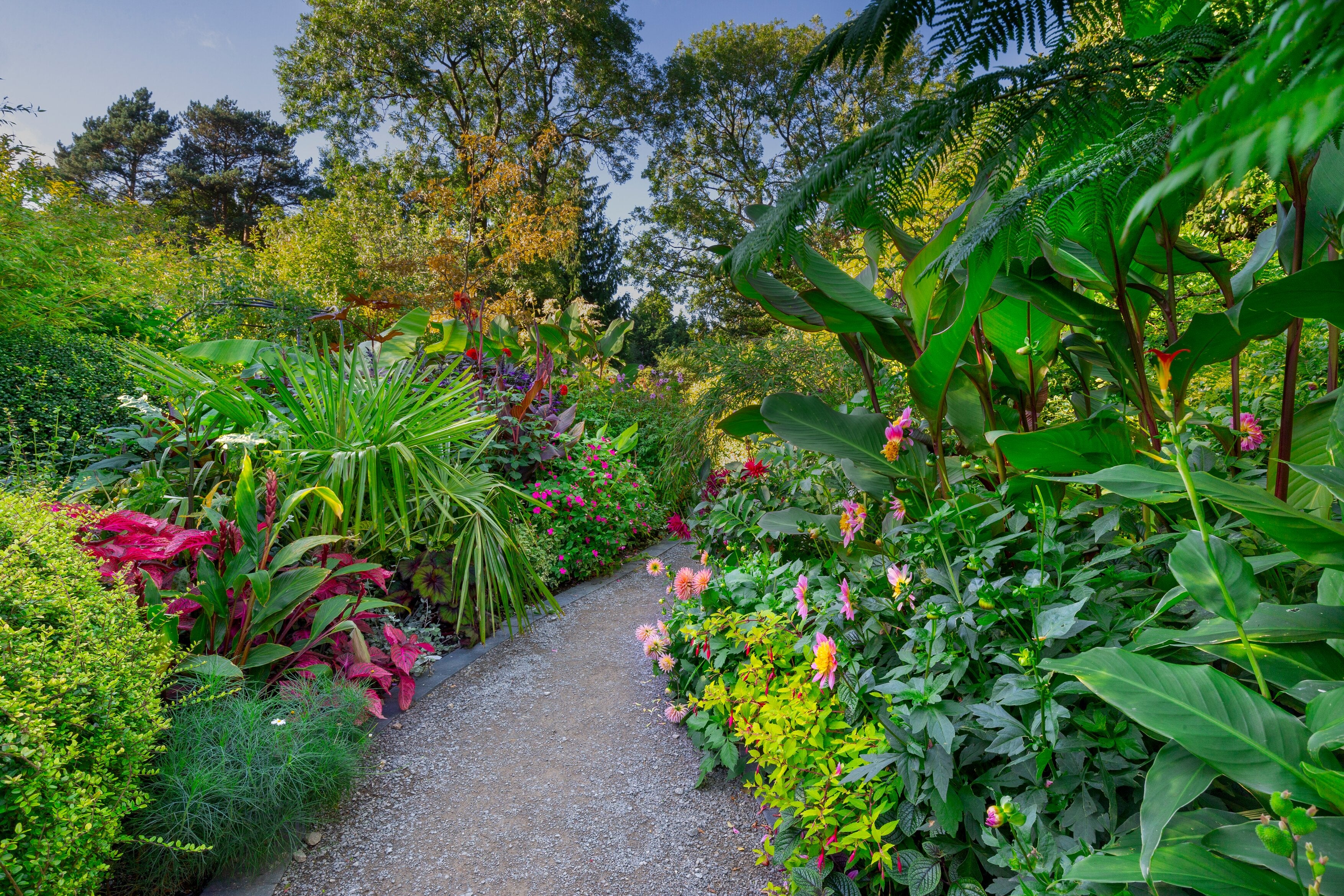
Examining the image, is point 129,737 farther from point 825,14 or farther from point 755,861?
point 825,14

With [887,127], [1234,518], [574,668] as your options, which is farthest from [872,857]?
[574,668]

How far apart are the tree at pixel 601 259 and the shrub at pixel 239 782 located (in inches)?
629

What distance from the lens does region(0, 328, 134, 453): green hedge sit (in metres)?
3.02

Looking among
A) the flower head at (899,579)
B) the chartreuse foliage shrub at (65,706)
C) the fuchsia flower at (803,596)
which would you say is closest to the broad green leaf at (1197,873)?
the flower head at (899,579)

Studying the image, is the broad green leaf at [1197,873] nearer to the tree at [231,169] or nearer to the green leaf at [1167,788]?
the green leaf at [1167,788]

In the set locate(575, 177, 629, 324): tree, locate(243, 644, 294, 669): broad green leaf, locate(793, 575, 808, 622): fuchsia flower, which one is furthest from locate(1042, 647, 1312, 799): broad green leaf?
locate(575, 177, 629, 324): tree

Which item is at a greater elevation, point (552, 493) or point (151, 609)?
point (151, 609)

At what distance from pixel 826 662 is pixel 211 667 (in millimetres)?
1600

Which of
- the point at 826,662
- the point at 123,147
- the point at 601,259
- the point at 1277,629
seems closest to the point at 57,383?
the point at 826,662

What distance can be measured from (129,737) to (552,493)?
94.3 inches

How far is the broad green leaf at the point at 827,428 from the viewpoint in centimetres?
166

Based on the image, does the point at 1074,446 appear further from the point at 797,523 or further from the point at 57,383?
the point at 57,383

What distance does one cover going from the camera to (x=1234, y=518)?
114cm

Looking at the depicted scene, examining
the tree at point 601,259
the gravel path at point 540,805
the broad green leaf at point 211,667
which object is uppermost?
the tree at point 601,259
